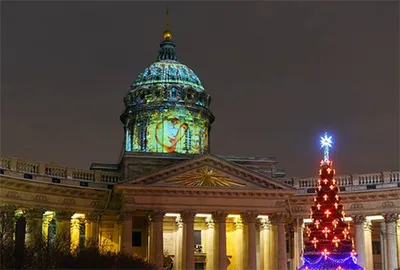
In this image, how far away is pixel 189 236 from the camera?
56281mm

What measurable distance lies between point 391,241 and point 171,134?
24.0 m

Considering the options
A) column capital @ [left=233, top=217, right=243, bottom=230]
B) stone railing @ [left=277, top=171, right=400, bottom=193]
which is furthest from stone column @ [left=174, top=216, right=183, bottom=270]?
stone railing @ [left=277, top=171, right=400, bottom=193]

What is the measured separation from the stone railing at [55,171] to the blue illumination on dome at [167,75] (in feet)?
49.7

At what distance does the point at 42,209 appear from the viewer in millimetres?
55156

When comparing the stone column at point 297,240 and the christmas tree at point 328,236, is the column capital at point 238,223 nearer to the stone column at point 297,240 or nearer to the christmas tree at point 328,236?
the stone column at point 297,240

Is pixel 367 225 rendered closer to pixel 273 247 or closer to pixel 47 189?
pixel 273 247

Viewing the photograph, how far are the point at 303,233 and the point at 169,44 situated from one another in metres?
27.7

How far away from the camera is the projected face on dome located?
70438 mm

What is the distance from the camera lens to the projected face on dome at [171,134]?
70.4 meters

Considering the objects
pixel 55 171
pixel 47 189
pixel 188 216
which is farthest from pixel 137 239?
pixel 47 189

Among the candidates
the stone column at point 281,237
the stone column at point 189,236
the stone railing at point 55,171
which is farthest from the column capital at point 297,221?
the stone railing at point 55,171

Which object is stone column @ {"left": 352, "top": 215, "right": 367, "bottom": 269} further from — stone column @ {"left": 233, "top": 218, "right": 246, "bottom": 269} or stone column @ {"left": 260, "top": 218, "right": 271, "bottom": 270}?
stone column @ {"left": 233, "top": 218, "right": 246, "bottom": 269}

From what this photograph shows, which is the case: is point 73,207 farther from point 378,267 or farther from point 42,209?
point 378,267

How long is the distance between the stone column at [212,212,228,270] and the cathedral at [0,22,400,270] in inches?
3.1
